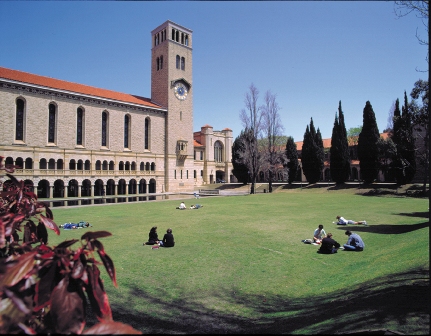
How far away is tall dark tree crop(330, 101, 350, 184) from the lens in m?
45.5

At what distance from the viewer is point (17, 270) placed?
1417mm

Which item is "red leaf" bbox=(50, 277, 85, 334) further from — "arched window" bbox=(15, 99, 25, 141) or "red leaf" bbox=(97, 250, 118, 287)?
"arched window" bbox=(15, 99, 25, 141)

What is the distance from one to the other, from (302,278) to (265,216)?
1065cm

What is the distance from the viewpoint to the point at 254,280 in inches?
290

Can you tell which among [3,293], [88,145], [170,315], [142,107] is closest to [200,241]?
[170,315]

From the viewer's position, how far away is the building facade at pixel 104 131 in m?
35.3

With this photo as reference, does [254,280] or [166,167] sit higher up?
[166,167]

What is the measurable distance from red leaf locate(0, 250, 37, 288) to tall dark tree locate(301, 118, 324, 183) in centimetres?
5159

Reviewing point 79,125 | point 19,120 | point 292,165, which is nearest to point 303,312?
point 19,120

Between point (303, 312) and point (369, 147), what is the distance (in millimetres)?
43825

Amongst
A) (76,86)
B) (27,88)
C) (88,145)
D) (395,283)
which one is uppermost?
(76,86)

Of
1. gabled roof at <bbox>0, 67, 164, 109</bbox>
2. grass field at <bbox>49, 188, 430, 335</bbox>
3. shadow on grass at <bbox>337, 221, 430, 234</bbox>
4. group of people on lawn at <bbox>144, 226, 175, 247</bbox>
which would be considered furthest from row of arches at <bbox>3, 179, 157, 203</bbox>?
shadow on grass at <bbox>337, 221, 430, 234</bbox>

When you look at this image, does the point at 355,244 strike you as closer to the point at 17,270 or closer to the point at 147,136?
the point at 17,270

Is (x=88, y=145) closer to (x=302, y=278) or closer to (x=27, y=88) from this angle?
(x=27, y=88)
